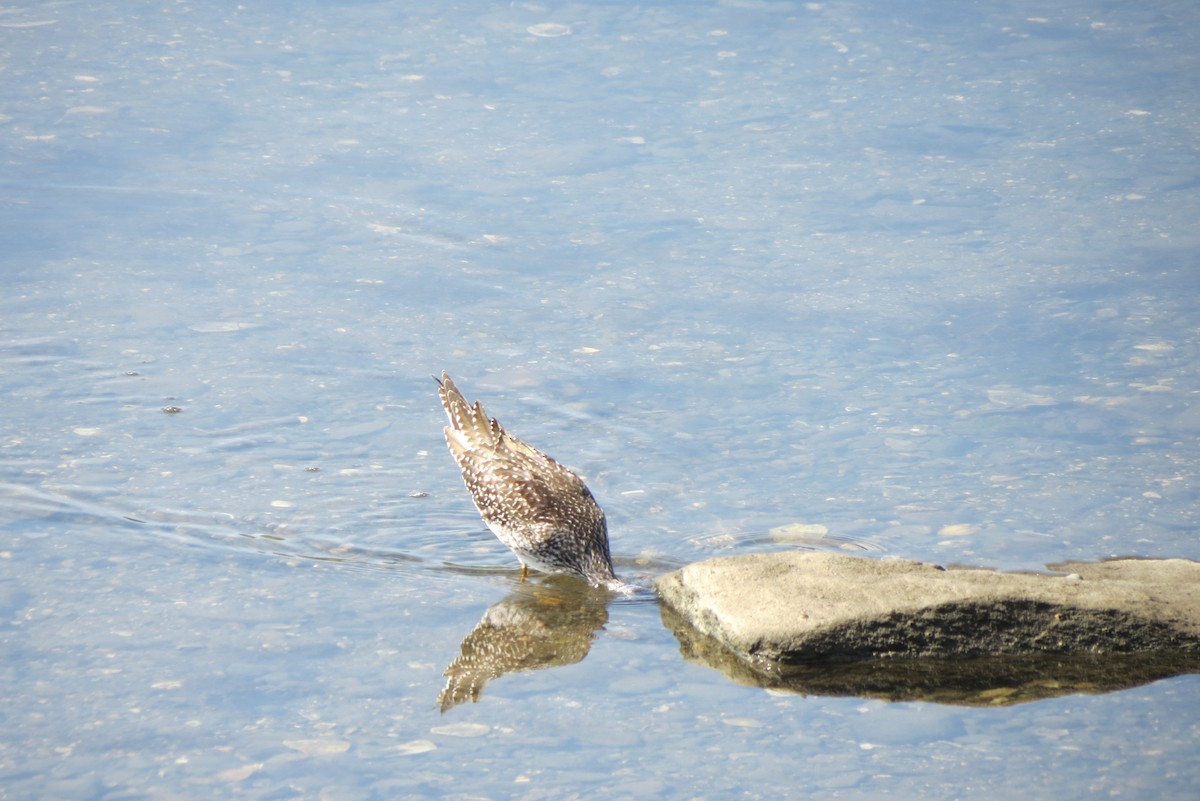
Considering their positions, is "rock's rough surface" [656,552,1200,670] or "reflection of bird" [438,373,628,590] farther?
"reflection of bird" [438,373,628,590]

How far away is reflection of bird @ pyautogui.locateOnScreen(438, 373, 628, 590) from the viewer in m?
7.98

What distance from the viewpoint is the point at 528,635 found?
25.3 ft

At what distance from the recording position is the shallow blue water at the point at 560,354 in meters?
6.72

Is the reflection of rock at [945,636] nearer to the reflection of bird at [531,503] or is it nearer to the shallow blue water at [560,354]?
the shallow blue water at [560,354]

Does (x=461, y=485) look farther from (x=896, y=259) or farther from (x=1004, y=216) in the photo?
(x=1004, y=216)

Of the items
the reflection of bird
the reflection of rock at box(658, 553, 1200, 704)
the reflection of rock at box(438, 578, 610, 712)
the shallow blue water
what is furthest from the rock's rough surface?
the reflection of bird

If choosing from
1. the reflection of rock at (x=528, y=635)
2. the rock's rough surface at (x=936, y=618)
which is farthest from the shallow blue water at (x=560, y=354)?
the rock's rough surface at (x=936, y=618)

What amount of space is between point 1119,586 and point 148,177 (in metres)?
9.00

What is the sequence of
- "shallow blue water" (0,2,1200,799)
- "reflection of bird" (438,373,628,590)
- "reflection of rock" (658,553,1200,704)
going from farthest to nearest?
"reflection of bird" (438,373,628,590) < "reflection of rock" (658,553,1200,704) < "shallow blue water" (0,2,1200,799)

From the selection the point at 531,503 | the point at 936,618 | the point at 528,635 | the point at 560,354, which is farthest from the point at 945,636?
the point at 560,354

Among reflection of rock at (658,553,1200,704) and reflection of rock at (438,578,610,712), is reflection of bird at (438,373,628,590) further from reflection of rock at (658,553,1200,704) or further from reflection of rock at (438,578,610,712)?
reflection of rock at (658,553,1200,704)

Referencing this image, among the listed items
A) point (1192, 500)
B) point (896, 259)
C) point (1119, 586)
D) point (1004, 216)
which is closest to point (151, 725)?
point (1119, 586)

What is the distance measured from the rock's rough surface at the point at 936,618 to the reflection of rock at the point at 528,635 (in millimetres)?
659

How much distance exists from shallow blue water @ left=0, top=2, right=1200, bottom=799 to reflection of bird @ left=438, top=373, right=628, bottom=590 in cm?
32
